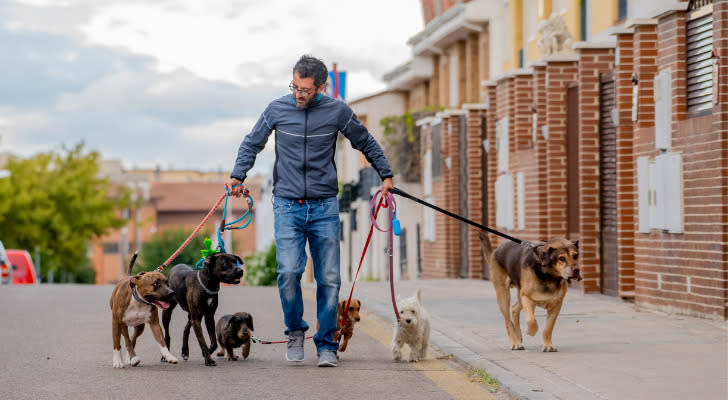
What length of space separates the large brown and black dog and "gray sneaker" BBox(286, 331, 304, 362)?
188 centimetres

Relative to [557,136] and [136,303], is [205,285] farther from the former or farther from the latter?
[557,136]

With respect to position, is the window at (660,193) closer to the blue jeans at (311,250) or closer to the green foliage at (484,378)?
the green foliage at (484,378)

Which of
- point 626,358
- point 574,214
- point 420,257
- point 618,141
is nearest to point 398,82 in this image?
point 420,257

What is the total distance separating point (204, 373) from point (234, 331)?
2.80 feet

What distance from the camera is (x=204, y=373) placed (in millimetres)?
9312

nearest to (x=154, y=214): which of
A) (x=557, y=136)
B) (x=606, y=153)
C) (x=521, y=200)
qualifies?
(x=521, y=200)

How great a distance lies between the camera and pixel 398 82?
47781 millimetres

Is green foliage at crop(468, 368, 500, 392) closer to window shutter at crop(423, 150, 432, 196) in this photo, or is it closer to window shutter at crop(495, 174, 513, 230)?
window shutter at crop(495, 174, 513, 230)

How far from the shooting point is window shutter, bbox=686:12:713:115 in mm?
13666

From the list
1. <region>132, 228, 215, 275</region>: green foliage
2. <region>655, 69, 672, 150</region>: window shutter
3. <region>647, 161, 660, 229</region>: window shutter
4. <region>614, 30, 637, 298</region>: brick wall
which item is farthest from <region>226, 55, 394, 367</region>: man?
<region>132, 228, 215, 275</region>: green foliage

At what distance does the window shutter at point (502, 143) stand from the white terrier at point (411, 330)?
13.5 metres

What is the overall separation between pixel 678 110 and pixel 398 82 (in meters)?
33.7

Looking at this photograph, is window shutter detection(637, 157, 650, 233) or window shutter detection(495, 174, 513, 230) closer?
window shutter detection(637, 157, 650, 233)

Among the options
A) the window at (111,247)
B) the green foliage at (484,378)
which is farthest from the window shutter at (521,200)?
the window at (111,247)
